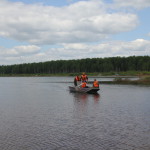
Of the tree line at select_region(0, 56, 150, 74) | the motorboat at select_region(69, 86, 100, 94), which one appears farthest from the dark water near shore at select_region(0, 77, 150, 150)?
the tree line at select_region(0, 56, 150, 74)

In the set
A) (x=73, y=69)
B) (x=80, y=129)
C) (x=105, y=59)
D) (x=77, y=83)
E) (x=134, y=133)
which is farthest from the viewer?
(x=73, y=69)

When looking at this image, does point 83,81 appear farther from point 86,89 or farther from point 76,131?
point 76,131

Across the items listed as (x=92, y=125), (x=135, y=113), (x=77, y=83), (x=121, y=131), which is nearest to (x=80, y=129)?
(x=92, y=125)

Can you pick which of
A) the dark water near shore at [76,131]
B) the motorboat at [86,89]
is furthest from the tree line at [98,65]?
the dark water near shore at [76,131]

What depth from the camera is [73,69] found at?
162 metres

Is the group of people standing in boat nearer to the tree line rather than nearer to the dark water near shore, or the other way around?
the dark water near shore

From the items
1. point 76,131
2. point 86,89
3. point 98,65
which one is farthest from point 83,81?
point 98,65

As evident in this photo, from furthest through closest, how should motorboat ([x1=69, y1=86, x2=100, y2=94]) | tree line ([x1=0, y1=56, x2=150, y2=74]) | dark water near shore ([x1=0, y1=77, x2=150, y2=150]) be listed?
1. tree line ([x1=0, y1=56, x2=150, y2=74])
2. motorboat ([x1=69, y1=86, x2=100, y2=94])
3. dark water near shore ([x1=0, y1=77, x2=150, y2=150])

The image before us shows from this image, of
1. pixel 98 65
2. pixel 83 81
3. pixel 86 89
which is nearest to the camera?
pixel 86 89

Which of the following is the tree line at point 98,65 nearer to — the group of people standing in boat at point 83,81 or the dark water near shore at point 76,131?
the group of people standing in boat at point 83,81

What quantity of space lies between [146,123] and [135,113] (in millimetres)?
3607

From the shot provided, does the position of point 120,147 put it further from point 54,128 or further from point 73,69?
point 73,69

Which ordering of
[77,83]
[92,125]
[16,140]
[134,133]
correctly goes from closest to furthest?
1. [16,140]
2. [134,133]
3. [92,125]
4. [77,83]

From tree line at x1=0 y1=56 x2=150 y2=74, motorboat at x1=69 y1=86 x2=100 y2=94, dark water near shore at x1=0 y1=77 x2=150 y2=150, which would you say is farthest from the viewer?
tree line at x1=0 y1=56 x2=150 y2=74
